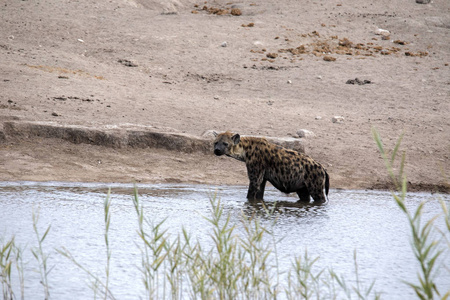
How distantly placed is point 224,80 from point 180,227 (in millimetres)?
9059

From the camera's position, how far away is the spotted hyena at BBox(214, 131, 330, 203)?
6914mm

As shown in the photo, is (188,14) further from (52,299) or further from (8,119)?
(52,299)

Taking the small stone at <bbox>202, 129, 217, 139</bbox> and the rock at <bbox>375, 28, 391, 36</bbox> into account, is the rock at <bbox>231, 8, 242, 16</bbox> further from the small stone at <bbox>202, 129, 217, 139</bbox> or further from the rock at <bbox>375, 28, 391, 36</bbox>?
the small stone at <bbox>202, 129, 217, 139</bbox>

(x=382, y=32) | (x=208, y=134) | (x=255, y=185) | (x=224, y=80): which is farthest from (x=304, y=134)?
(x=382, y=32)

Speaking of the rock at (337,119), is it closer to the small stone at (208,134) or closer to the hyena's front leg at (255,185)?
the small stone at (208,134)

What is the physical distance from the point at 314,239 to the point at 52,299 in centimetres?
219

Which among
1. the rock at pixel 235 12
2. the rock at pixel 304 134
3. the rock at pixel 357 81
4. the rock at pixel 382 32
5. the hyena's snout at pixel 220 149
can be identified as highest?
the rock at pixel 235 12

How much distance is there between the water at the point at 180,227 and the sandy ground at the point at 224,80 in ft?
2.38

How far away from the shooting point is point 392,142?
10.1m

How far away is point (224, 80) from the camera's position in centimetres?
1391

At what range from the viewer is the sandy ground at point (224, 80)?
27.4 feet

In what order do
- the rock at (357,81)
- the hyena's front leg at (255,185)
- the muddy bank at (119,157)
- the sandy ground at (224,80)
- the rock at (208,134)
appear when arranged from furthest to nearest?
the rock at (357,81)
the rock at (208,134)
the sandy ground at (224,80)
the muddy bank at (119,157)
the hyena's front leg at (255,185)

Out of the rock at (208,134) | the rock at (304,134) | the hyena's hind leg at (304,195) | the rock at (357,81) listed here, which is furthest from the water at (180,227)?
the rock at (357,81)

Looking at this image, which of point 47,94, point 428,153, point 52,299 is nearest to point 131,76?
point 47,94
